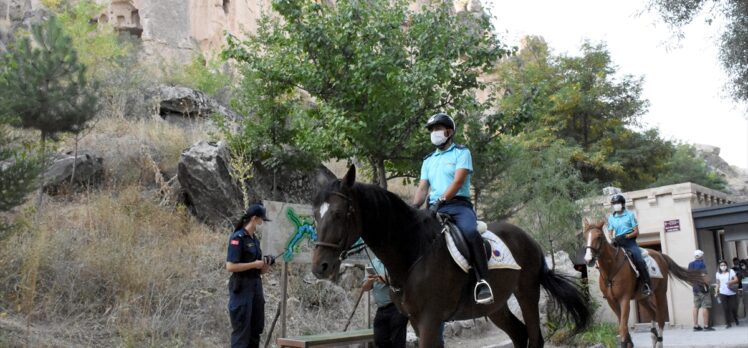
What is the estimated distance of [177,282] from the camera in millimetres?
8508

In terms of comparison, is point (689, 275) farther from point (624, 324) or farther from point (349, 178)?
point (349, 178)

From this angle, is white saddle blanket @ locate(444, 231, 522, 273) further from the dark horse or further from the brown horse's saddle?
the brown horse's saddle

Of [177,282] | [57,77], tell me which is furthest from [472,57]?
Result: [57,77]

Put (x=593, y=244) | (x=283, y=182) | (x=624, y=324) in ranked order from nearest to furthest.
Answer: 1. (x=624, y=324)
2. (x=593, y=244)
3. (x=283, y=182)

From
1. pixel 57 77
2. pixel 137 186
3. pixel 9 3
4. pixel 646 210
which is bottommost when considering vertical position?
pixel 646 210

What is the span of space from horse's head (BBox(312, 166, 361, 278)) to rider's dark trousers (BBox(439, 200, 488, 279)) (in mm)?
1175

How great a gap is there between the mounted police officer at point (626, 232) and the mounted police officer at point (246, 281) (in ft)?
23.6

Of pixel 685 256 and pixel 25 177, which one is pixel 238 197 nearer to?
pixel 25 177

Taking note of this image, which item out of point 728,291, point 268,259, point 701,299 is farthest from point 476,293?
point 728,291

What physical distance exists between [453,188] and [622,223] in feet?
22.8

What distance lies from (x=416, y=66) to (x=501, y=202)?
8871mm

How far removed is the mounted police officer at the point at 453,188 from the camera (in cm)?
490

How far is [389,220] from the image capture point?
15.1ft

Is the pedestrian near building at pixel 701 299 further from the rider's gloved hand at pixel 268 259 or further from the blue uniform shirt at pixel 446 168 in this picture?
the rider's gloved hand at pixel 268 259
